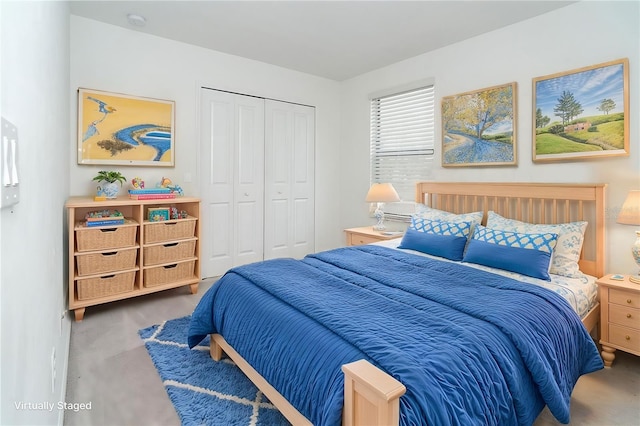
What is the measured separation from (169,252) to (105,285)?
0.58m

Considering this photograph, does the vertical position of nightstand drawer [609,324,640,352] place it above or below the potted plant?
below

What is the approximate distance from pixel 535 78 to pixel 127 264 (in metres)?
3.89

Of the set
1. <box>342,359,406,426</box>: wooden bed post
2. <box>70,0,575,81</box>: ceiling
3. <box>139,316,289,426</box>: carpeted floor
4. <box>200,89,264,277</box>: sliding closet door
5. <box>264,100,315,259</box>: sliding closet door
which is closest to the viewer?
<box>342,359,406,426</box>: wooden bed post

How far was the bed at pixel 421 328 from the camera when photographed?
1.18 m

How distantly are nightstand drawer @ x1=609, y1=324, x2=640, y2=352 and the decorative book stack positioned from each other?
143 inches

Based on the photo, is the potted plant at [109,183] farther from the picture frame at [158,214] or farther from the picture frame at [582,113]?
the picture frame at [582,113]

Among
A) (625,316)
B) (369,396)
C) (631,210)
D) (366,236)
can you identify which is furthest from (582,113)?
(369,396)

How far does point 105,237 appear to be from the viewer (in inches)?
116

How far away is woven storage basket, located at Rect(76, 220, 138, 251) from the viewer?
9.34 feet

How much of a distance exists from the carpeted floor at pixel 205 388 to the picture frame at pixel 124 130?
5.95 feet

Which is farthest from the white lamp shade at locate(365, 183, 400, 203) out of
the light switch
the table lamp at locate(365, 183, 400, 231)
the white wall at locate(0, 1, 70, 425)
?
the light switch

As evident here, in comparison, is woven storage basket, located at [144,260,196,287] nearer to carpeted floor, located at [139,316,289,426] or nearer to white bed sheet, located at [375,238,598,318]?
carpeted floor, located at [139,316,289,426]

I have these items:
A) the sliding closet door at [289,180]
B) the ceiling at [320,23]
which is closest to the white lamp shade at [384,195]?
the sliding closet door at [289,180]

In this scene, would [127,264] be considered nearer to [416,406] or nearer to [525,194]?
[416,406]
